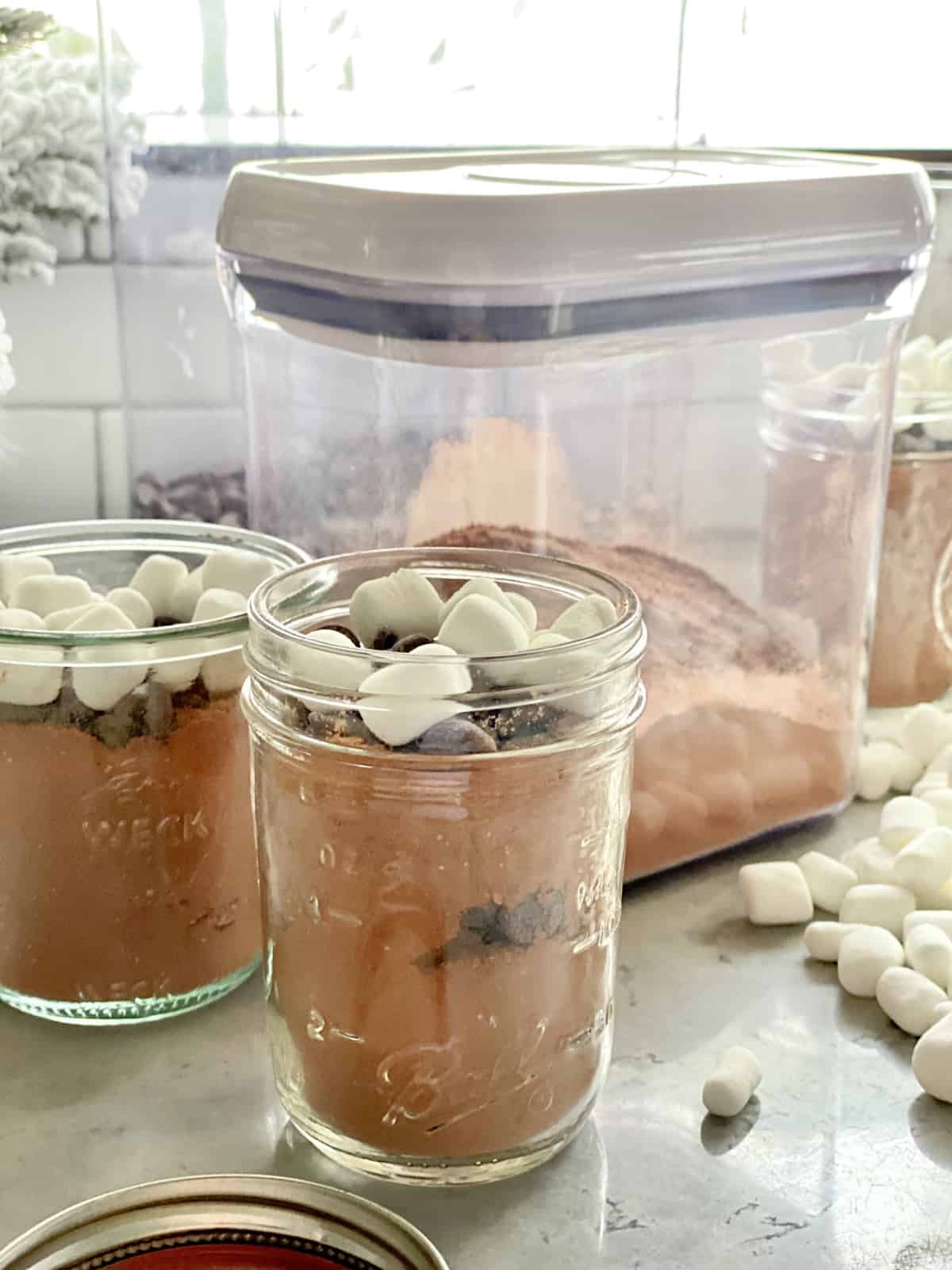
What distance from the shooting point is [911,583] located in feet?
2.87

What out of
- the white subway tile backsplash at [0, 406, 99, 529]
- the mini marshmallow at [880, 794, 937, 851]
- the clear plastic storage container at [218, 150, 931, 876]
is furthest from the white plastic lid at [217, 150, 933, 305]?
the white subway tile backsplash at [0, 406, 99, 529]

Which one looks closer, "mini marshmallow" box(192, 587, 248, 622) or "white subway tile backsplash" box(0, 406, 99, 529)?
"mini marshmallow" box(192, 587, 248, 622)

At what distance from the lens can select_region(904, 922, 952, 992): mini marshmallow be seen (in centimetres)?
60

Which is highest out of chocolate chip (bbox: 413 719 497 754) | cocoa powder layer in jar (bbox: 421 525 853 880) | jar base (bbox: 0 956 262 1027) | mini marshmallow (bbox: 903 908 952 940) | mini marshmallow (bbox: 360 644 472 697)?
mini marshmallow (bbox: 360 644 472 697)

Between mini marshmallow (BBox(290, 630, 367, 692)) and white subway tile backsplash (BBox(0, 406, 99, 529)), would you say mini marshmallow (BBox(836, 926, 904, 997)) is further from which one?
white subway tile backsplash (BBox(0, 406, 99, 529))

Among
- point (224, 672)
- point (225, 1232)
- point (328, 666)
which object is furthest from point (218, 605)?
point (225, 1232)

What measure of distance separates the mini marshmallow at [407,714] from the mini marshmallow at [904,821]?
1.11 ft

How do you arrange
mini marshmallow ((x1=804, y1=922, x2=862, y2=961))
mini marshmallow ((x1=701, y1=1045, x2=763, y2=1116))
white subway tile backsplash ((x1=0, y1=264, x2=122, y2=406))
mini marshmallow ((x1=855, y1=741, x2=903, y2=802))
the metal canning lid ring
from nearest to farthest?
the metal canning lid ring → mini marshmallow ((x1=701, y1=1045, x2=763, y2=1116)) → mini marshmallow ((x1=804, y1=922, x2=862, y2=961)) → mini marshmallow ((x1=855, y1=741, x2=903, y2=802)) → white subway tile backsplash ((x1=0, y1=264, x2=122, y2=406))

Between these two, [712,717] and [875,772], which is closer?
[712,717]

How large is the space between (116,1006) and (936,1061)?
318mm

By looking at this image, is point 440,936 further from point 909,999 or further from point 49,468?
point 49,468

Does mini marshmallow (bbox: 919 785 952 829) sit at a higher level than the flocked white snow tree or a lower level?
lower

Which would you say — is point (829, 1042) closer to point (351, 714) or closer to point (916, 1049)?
point (916, 1049)

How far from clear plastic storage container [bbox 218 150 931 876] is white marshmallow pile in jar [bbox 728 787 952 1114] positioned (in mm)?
49
